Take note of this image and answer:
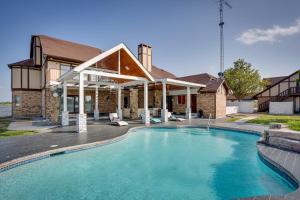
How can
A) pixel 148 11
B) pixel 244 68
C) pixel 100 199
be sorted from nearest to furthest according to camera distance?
pixel 100 199 → pixel 148 11 → pixel 244 68

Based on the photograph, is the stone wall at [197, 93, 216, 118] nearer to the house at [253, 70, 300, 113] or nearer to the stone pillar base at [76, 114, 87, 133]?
the stone pillar base at [76, 114, 87, 133]

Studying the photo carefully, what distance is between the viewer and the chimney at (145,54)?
22.4m

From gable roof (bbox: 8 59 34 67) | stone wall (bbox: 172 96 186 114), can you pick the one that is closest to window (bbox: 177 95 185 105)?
stone wall (bbox: 172 96 186 114)

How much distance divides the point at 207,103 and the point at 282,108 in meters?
17.6

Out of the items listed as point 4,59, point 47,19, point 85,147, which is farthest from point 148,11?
point 4,59

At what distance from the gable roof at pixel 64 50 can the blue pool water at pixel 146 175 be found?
43.7ft

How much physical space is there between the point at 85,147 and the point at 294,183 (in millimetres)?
8393

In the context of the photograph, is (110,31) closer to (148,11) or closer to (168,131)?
(148,11)

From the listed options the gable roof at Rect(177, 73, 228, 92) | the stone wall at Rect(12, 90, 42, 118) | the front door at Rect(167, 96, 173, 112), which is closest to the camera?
the stone wall at Rect(12, 90, 42, 118)

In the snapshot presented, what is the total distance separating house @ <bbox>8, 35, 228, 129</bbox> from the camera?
1669 centimetres

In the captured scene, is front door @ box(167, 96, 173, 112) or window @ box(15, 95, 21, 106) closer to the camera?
window @ box(15, 95, 21, 106)

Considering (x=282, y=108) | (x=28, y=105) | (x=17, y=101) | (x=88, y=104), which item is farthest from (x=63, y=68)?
(x=282, y=108)

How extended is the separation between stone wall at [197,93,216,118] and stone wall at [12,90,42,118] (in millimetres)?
20415

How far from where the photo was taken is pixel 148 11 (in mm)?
15000
